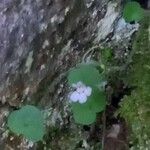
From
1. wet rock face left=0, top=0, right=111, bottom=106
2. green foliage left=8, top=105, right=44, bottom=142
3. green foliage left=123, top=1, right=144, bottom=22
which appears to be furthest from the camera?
green foliage left=123, top=1, right=144, bottom=22

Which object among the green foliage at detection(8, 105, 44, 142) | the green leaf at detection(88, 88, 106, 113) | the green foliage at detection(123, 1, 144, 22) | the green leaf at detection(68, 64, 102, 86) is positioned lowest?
the green foliage at detection(8, 105, 44, 142)

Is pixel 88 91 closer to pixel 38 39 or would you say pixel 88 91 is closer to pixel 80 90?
pixel 80 90

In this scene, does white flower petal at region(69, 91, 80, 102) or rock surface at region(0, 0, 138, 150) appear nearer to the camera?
rock surface at region(0, 0, 138, 150)

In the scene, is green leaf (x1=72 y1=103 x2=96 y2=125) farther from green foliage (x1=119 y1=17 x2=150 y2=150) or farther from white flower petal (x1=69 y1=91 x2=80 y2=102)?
green foliage (x1=119 y1=17 x2=150 y2=150)

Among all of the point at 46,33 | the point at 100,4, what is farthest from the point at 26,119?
the point at 100,4

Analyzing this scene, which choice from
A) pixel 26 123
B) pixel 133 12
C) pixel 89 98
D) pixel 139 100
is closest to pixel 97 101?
pixel 89 98

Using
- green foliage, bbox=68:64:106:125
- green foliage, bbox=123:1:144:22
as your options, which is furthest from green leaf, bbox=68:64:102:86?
green foliage, bbox=123:1:144:22
